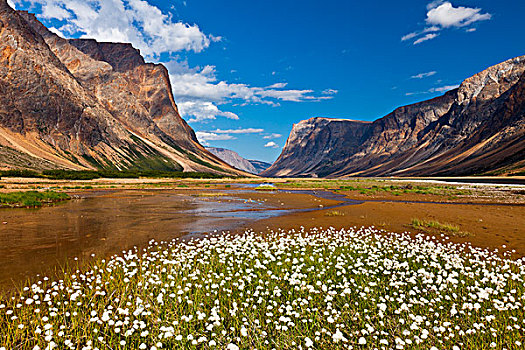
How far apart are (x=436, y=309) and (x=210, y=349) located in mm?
5824

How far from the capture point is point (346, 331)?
6.38m

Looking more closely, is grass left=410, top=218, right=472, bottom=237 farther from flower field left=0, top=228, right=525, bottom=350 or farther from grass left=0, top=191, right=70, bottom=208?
grass left=0, top=191, right=70, bottom=208

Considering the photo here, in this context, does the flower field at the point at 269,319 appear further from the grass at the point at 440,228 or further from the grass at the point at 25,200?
the grass at the point at 25,200

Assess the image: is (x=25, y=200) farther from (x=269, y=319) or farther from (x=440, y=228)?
(x=440, y=228)

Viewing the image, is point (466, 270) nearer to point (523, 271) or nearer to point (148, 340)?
point (523, 271)

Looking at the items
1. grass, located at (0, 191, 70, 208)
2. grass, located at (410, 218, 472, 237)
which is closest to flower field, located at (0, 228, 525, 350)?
grass, located at (410, 218, 472, 237)

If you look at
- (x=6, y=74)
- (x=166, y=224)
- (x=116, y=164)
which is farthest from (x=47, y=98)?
(x=166, y=224)

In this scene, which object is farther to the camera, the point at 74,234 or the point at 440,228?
the point at 440,228

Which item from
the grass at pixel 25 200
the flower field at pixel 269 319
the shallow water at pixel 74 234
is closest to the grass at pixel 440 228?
the flower field at pixel 269 319

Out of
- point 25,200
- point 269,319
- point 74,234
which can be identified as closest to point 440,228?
point 269,319

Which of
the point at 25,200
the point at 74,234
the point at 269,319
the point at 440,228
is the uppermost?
the point at 25,200

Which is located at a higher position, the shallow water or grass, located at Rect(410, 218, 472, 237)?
the shallow water

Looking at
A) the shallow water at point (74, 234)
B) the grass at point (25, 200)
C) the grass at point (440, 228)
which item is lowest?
the grass at point (440, 228)

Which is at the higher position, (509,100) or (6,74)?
(6,74)
